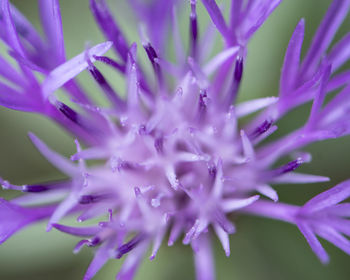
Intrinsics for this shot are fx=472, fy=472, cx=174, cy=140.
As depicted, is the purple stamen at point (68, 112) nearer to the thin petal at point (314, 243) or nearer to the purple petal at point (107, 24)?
the purple petal at point (107, 24)

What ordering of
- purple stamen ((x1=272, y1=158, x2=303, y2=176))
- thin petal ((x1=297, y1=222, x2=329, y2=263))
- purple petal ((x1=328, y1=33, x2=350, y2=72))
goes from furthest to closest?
purple petal ((x1=328, y1=33, x2=350, y2=72)) < purple stamen ((x1=272, y1=158, x2=303, y2=176)) < thin petal ((x1=297, y1=222, x2=329, y2=263))

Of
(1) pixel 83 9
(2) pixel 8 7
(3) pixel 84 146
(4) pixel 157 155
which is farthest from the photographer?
(1) pixel 83 9

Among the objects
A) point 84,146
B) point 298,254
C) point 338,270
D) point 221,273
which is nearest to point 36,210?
point 84,146

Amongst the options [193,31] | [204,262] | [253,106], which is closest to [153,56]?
[193,31]

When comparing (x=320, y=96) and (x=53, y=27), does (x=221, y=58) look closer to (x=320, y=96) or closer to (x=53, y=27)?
(x=320, y=96)

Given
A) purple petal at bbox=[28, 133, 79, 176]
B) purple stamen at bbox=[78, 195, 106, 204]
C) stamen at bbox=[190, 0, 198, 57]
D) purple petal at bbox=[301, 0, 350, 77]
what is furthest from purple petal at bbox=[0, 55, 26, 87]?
purple petal at bbox=[301, 0, 350, 77]

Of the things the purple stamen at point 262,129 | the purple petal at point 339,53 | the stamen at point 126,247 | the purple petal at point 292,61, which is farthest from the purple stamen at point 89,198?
the purple petal at point 339,53

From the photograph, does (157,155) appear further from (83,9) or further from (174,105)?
(83,9)

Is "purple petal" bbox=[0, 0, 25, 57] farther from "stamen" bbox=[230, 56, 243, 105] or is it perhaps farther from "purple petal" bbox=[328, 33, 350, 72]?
"purple petal" bbox=[328, 33, 350, 72]
